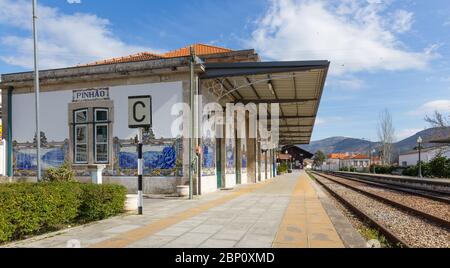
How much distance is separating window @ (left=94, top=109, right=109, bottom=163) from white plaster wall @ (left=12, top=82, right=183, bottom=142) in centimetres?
56

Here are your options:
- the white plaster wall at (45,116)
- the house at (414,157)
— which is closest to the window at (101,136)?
the white plaster wall at (45,116)

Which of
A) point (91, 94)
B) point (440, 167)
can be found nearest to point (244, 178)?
point (91, 94)

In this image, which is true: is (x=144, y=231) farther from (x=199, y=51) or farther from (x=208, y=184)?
(x=199, y=51)

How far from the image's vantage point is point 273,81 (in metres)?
19.7

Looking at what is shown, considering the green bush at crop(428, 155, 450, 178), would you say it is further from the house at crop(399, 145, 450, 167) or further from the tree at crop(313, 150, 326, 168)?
the tree at crop(313, 150, 326, 168)

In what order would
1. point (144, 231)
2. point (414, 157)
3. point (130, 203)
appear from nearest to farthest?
1. point (144, 231)
2. point (130, 203)
3. point (414, 157)

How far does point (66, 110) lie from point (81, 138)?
1.55 meters

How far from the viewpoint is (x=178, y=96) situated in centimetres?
1661

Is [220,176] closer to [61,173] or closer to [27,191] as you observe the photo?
[61,173]

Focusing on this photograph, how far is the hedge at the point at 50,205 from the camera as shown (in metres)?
6.52

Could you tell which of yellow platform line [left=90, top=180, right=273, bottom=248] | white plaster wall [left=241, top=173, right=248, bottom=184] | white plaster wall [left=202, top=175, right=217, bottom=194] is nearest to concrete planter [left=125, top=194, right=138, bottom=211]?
yellow platform line [left=90, top=180, right=273, bottom=248]

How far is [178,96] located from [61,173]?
5.64 meters

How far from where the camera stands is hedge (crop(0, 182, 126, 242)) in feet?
21.4
